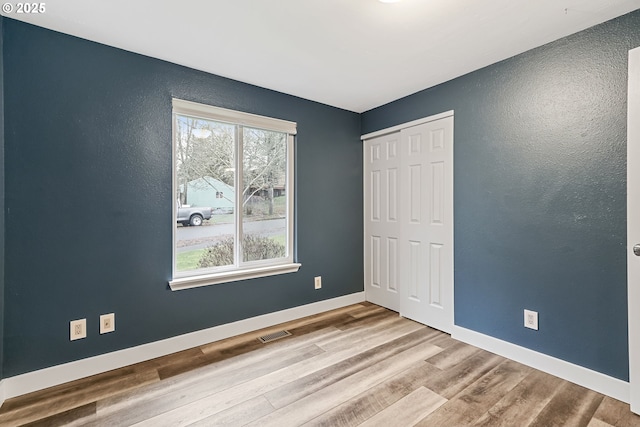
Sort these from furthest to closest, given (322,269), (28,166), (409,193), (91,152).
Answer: (322,269), (409,193), (91,152), (28,166)

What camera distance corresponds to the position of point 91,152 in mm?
2094

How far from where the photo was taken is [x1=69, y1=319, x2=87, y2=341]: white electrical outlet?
6.66 ft

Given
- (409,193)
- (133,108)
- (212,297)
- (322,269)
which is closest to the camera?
(133,108)

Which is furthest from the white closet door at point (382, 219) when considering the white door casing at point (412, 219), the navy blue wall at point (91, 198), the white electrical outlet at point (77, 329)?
the white electrical outlet at point (77, 329)

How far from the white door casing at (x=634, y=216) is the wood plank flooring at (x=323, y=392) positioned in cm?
25

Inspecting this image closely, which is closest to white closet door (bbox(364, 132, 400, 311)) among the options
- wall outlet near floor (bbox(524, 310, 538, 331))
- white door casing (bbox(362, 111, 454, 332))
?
white door casing (bbox(362, 111, 454, 332))

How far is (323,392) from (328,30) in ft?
7.67

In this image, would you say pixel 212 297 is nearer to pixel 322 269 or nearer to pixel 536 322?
pixel 322 269

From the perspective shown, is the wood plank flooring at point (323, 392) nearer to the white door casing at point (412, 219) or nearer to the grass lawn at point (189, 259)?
the white door casing at point (412, 219)

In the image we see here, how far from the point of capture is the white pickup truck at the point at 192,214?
255 cm

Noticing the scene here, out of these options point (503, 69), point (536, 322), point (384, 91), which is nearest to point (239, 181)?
point (384, 91)

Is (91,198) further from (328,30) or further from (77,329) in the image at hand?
(328,30)

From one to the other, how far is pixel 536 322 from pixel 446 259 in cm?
80

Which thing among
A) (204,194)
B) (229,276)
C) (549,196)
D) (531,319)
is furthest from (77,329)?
(549,196)
